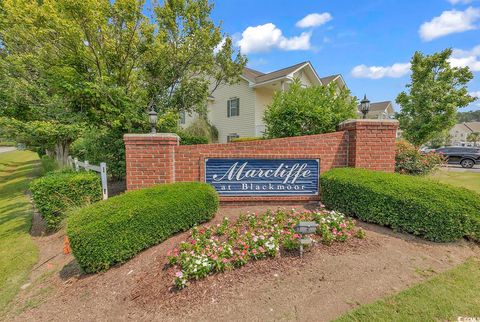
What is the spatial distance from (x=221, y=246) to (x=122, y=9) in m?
6.84

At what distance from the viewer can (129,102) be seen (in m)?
7.09

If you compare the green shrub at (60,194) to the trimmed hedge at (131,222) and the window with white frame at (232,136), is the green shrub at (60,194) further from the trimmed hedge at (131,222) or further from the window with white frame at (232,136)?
the window with white frame at (232,136)

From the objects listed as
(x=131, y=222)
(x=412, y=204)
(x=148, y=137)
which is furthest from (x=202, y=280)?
(x=412, y=204)

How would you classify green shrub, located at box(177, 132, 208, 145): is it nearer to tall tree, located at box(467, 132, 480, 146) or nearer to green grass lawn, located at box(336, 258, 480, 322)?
green grass lawn, located at box(336, 258, 480, 322)

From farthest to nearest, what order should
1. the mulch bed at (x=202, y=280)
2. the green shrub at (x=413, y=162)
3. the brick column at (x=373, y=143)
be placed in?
the green shrub at (x=413, y=162) < the brick column at (x=373, y=143) < the mulch bed at (x=202, y=280)

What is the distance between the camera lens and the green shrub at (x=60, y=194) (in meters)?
5.14

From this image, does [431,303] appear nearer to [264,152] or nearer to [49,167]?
[264,152]

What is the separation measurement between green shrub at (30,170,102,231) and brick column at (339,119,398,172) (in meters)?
6.31

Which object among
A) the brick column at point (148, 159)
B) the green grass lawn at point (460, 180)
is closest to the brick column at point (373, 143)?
the brick column at point (148, 159)

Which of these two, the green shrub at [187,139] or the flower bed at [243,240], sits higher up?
the green shrub at [187,139]

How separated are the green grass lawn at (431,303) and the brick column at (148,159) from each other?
12.9 feet

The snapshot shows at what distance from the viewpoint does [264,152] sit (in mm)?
5184

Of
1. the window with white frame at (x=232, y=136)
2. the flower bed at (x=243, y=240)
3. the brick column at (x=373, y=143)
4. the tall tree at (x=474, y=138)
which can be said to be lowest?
the flower bed at (x=243, y=240)

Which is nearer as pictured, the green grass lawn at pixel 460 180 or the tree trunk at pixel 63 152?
the green grass lawn at pixel 460 180
